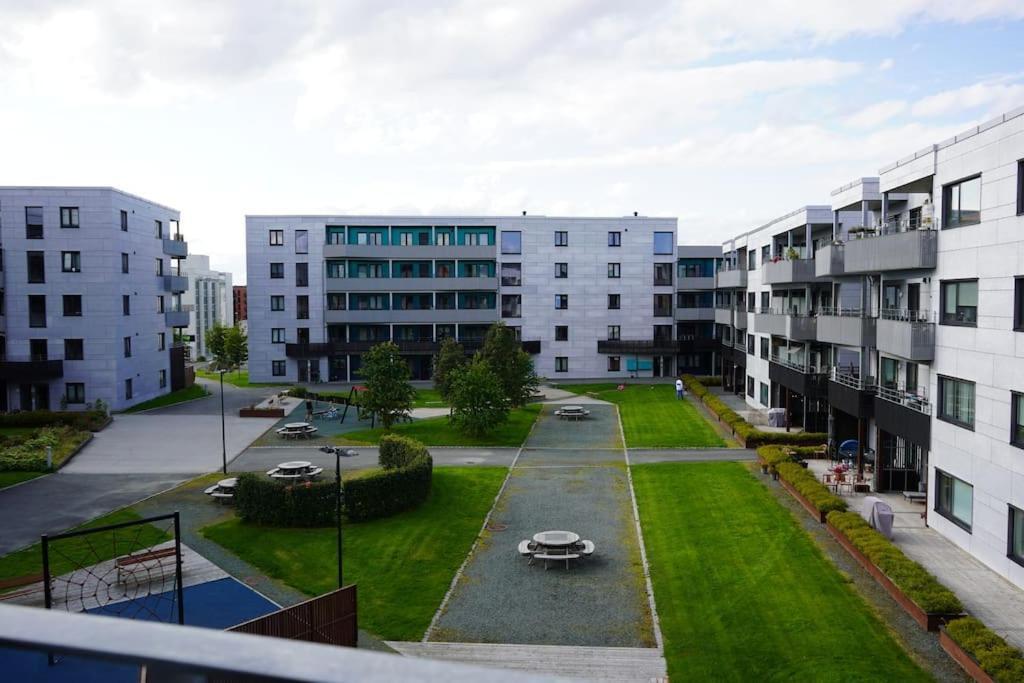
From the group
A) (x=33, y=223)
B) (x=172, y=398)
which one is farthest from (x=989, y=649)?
(x=172, y=398)

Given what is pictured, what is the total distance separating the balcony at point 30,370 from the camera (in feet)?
177

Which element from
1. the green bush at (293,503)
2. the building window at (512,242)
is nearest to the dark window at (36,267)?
the green bush at (293,503)

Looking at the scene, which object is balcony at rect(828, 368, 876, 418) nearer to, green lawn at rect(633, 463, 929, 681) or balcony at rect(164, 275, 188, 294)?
green lawn at rect(633, 463, 929, 681)

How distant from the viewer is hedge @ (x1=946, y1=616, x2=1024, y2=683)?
49.8 feet

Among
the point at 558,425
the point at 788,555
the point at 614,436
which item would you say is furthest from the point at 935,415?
the point at 558,425

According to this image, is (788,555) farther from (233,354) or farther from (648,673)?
(233,354)

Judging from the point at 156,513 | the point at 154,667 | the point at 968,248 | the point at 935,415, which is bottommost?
the point at 156,513

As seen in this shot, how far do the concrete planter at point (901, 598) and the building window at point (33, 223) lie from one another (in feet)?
180

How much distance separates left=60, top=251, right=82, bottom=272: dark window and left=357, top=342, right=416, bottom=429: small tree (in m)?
24.9

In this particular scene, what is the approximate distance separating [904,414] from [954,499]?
4028mm

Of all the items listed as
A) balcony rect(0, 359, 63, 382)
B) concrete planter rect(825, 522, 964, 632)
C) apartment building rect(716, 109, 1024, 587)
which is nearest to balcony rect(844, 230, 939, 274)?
apartment building rect(716, 109, 1024, 587)

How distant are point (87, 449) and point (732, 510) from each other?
34.4 meters

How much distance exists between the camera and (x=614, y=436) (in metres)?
46.0

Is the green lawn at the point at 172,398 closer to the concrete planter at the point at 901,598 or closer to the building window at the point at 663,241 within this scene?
the building window at the point at 663,241
